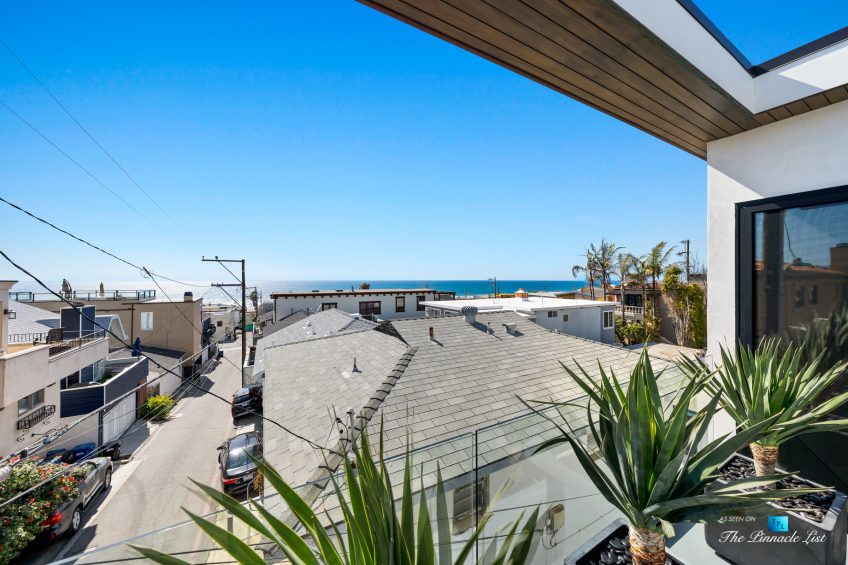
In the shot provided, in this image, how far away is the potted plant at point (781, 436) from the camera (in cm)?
166

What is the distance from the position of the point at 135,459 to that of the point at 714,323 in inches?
565

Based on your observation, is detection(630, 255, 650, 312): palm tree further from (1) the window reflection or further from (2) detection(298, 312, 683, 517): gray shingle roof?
(1) the window reflection

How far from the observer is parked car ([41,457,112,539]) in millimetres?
6168

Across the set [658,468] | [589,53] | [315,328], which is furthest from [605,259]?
[658,468]

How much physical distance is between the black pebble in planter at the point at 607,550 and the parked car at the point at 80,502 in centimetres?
925

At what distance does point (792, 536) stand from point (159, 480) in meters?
12.0

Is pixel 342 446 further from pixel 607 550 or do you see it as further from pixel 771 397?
pixel 771 397

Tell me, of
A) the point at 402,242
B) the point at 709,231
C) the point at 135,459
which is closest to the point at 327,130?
the point at 709,231

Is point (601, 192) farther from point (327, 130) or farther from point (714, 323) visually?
point (714, 323)

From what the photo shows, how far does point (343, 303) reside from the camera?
2277 cm

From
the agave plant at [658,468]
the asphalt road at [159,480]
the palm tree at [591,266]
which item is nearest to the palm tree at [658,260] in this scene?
the palm tree at [591,266]

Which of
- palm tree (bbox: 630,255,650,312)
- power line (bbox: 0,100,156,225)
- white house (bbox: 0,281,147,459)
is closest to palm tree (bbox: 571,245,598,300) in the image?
palm tree (bbox: 630,255,650,312)

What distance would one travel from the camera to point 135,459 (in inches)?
393

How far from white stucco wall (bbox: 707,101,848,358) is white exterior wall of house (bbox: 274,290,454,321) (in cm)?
2018
